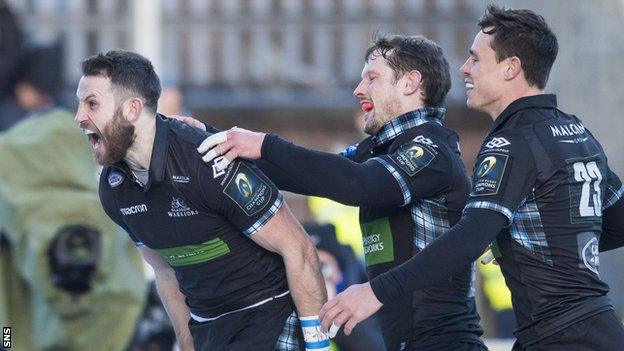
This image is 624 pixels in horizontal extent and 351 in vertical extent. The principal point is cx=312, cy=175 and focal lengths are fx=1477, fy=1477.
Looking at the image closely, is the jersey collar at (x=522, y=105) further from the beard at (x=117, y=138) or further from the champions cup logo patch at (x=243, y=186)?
the beard at (x=117, y=138)

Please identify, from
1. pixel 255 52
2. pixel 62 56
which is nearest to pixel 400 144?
pixel 62 56

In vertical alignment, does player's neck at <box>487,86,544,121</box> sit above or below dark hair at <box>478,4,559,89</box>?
below

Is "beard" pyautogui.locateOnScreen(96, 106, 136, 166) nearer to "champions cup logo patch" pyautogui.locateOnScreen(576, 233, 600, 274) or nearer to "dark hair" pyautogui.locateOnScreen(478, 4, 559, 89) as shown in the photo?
"dark hair" pyautogui.locateOnScreen(478, 4, 559, 89)

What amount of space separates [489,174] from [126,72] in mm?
1421

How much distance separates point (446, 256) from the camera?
4930 millimetres

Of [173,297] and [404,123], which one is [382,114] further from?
[173,297]

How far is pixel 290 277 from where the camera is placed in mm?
5445

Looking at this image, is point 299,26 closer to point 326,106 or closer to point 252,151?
point 326,106

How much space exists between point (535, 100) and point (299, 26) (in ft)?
48.2

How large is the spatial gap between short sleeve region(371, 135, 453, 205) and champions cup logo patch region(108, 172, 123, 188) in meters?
0.95

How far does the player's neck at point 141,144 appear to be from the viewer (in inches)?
214

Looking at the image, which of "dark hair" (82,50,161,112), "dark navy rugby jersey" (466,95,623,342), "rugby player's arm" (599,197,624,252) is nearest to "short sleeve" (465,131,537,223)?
"dark navy rugby jersey" (466,95,623,342)

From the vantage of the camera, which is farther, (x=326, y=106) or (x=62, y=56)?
(x=326, y=106)

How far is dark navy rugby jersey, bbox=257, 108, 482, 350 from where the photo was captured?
535cm
